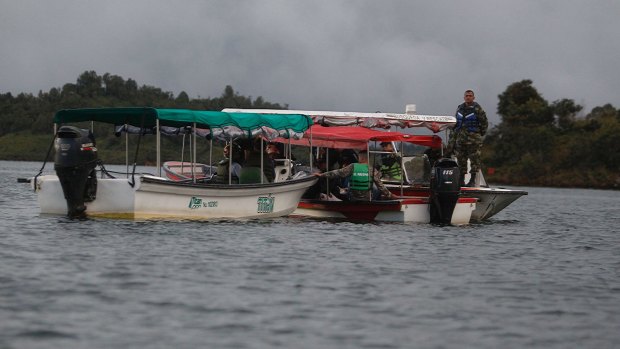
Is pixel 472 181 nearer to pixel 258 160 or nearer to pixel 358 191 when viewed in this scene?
pixel 358 191

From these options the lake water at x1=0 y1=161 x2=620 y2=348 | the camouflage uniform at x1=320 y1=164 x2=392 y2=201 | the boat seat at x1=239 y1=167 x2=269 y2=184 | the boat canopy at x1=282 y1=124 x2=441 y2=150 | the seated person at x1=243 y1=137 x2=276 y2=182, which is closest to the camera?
the lake water at x1=0 y1=161 x2=620 y2=348

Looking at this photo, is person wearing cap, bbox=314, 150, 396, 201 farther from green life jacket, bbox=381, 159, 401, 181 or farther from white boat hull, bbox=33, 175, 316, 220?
green life jacket, bbox=381, 159, 401, 181

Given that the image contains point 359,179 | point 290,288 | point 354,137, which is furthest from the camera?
point 354,137

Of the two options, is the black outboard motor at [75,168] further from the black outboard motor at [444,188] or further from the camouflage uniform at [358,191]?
the black outboard motor at [444,188]

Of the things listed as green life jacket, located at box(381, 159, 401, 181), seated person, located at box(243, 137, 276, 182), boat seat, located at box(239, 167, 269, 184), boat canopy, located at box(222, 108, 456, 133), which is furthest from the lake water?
green life jacket, located at box(381, 159, 401, 181)

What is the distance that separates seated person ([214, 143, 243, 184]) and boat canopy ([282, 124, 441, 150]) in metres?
1.53

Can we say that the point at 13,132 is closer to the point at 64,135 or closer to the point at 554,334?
the point at 64,135

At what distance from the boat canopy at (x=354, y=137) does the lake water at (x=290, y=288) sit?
11.1 feet

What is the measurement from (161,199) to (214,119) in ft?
8.28

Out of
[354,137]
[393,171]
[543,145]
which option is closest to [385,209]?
[354,137]

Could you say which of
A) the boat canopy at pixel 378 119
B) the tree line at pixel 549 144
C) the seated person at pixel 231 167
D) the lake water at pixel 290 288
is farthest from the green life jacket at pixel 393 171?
the tree line at pixel 549 144

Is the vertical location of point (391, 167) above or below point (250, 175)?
above

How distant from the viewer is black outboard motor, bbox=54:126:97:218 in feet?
68.1

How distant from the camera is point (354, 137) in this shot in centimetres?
2583
